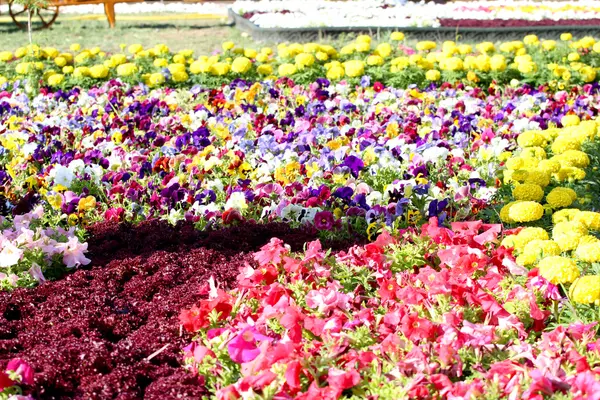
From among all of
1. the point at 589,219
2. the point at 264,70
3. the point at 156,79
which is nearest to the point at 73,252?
the point at 589,219

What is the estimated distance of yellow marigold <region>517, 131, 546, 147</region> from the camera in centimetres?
554

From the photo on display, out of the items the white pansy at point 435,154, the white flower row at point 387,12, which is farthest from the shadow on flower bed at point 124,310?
the white flower row at point 387,12

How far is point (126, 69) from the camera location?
8516mm

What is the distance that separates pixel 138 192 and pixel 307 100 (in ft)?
9.94

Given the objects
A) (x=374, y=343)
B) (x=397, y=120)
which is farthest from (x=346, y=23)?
(x=374, y=343)

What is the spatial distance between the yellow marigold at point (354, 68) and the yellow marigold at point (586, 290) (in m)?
5.49

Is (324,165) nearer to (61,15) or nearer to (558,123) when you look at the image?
(558,123)

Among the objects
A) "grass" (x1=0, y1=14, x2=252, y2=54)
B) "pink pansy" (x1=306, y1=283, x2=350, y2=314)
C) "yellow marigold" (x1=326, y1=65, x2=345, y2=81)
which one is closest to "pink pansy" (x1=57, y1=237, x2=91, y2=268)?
"pink pansy" (x1=306, y1=283, x2=350, y2=314)

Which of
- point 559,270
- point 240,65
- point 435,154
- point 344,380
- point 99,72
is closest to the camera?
point 344,380

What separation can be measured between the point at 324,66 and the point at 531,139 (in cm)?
358

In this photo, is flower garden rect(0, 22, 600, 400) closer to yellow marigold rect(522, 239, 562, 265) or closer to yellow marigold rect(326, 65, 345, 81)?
yellow marigold rect(522, 239, 562, 265)

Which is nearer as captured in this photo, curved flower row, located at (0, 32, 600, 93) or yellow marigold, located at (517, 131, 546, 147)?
yellow marigold, located at (517, 131, 546, 147)

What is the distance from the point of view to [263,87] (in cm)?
802

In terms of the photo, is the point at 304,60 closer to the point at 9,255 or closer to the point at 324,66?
the point at 324,66
